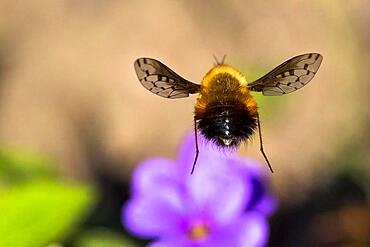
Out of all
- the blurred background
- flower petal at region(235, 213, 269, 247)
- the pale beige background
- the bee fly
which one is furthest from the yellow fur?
the pale beige background

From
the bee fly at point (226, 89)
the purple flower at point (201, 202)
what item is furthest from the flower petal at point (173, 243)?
the bee fly at point (226, 89)

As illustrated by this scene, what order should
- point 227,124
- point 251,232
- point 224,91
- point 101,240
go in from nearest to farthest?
point 227,124 → point 224,91 → point 251,232 → point 101,240

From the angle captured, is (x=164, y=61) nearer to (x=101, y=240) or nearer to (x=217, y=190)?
(x=101, y=240)

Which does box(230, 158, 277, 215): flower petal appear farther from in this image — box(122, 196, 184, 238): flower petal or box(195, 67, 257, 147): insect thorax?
box(195, 67, 257, 147): insect thorax

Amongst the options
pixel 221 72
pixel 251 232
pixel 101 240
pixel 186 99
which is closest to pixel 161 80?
pixel 221 72

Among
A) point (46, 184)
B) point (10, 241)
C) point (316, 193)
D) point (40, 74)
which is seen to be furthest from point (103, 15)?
point (10, 241)
